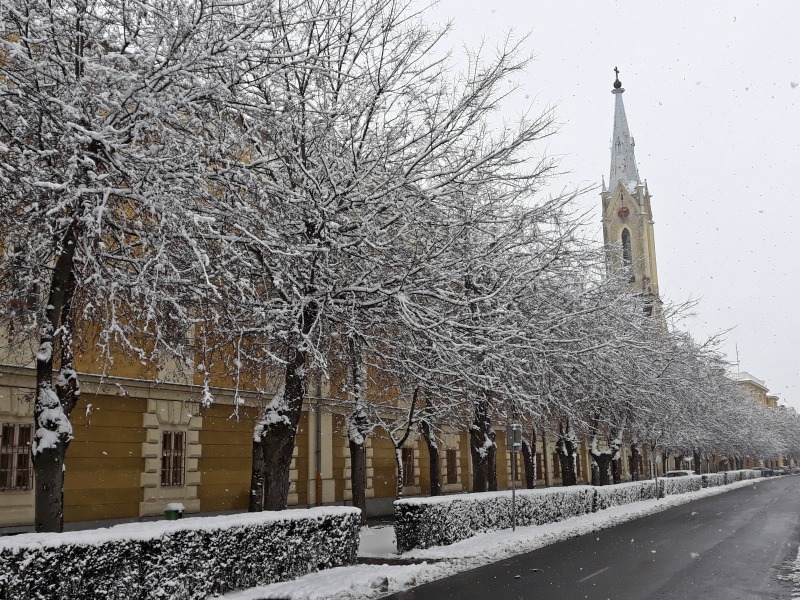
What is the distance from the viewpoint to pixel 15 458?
16953 mm

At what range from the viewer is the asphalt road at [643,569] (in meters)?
11.7

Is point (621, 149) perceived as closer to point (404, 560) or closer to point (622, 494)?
point (622, 494)

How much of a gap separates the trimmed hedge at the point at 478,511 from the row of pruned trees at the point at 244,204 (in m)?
2.95

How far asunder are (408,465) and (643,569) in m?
19.0

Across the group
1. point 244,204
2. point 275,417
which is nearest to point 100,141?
point 244,204

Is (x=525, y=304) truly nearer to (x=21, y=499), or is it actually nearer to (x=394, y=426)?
(x=394, y=426)

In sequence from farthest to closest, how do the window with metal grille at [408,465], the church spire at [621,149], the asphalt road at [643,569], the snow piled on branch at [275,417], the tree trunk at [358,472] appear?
1. the church spire at [621,149]
2. the window with metal grille at [408,465]
3. the tree trunk at [358,472]
4. the snow piled on branch at [275,417]
5. the asphalt road at [643,569]

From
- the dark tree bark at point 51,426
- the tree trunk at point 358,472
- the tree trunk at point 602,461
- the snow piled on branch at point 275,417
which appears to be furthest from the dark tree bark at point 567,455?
the dark tree bark at point 51,426

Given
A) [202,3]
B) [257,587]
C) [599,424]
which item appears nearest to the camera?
[202,3]

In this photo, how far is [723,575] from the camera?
13656 mm

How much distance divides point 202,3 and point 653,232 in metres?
96.6

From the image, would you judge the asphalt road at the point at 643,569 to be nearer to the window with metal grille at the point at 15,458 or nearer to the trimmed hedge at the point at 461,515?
the trimmed hedge at the point at 461,515

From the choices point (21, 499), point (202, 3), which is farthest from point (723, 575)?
point (21, 499)

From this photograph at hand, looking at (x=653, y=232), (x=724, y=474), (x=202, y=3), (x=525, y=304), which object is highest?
(x=653, y=232)
